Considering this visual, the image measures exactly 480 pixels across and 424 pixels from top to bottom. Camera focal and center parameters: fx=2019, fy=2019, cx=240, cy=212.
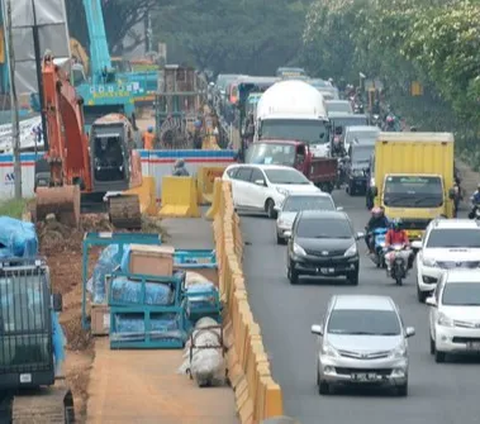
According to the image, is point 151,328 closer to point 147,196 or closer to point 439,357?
point 439,357

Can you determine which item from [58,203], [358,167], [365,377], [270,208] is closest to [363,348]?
[365,377]

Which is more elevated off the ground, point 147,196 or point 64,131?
point 64,131

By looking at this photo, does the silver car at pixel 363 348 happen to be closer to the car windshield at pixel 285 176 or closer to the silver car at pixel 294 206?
the silver car at pixel 294 206

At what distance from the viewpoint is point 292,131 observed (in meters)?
63.4

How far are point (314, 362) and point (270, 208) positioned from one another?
2348cm

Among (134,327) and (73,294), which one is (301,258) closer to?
(73,294)

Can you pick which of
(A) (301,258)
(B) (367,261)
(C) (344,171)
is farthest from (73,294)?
(C) (344,171)

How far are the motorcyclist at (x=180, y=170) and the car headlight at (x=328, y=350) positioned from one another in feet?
97.6

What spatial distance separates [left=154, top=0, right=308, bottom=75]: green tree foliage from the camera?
5005 inches

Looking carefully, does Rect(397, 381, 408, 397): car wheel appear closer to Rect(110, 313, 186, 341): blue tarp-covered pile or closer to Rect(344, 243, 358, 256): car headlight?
Rect(110, 313, 186, 341): blue tarp-covered pile

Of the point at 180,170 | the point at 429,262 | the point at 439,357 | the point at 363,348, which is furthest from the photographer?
the point at 180,170

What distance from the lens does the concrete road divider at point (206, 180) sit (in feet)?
198

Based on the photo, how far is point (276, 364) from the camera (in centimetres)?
3195

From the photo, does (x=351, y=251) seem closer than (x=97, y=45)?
Yes
